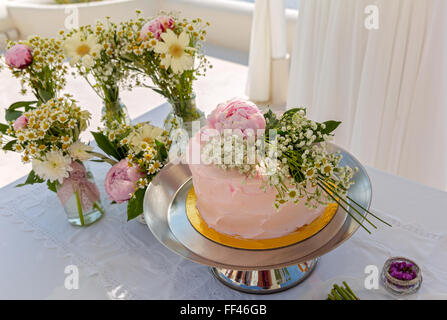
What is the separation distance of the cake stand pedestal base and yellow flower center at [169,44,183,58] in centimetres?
46

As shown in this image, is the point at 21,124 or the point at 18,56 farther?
the point at 18,56

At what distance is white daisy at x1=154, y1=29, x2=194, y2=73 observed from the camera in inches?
36.1

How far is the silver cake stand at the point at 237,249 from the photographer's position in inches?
28.4

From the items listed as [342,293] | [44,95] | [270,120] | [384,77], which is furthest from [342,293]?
[384,77]

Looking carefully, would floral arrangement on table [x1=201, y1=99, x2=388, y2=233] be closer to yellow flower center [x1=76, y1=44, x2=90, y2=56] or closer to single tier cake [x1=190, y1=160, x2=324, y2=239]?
single tier cake [x1=190, y1=160, x2=324, y2=239]

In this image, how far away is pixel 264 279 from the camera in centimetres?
81

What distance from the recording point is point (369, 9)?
1613 millimetres

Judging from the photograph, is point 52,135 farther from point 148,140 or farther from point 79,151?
point 148,140

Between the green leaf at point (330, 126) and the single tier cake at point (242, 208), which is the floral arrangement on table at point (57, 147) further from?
the green leaf at point (330, 126)

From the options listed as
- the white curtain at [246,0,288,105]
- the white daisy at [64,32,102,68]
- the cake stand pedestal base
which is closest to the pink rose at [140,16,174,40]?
the white daisy at [64,32,102,68]

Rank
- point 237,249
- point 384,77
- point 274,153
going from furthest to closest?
point 384,77 → point 237,249 → point 274,153

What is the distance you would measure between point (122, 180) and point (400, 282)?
0.56 m

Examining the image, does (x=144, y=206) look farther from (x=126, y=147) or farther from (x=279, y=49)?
(x=279, y=49)

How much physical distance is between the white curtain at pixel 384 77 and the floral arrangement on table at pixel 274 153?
1.01 m
